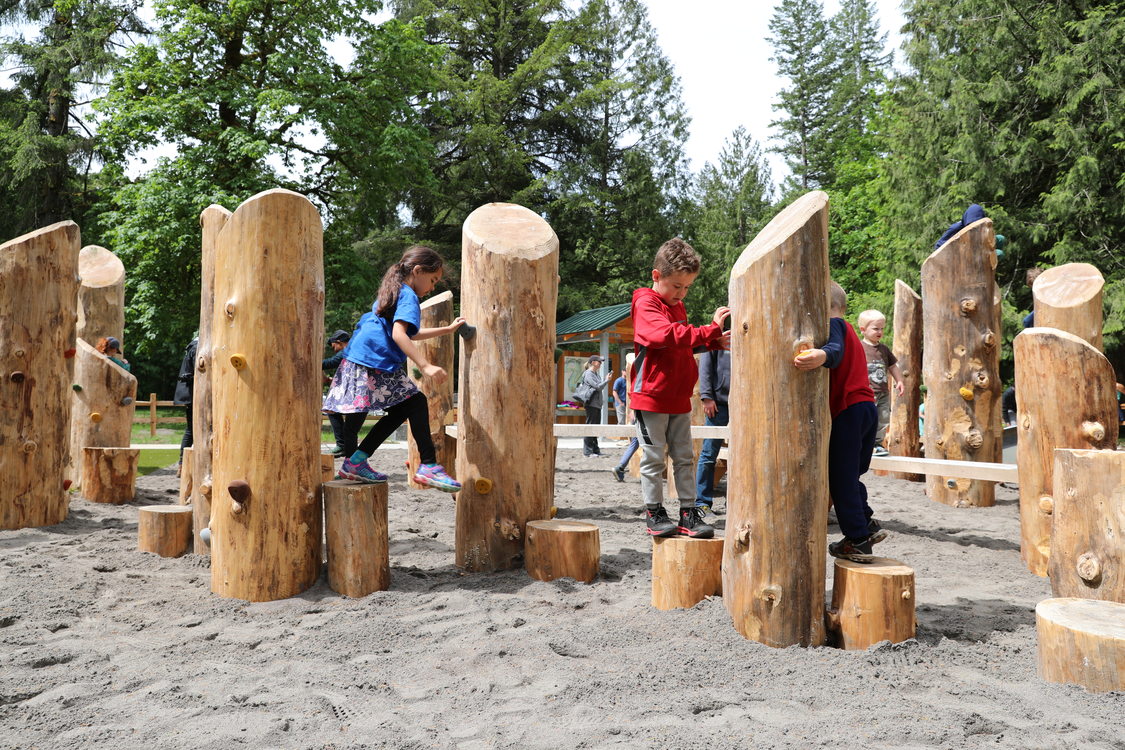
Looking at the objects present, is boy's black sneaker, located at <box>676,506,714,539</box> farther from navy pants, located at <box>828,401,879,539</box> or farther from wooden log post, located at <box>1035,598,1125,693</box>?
wooden log post, located at <box>1035,598,1125,693</box>

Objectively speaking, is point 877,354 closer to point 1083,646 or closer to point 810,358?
point 810,358

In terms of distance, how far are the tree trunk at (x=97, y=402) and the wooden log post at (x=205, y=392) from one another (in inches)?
127

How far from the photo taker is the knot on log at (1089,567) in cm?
381

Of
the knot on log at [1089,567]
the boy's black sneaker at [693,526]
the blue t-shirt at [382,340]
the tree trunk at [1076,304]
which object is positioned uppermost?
the tree trunk at [1076,304]

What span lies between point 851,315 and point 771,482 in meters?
23.8

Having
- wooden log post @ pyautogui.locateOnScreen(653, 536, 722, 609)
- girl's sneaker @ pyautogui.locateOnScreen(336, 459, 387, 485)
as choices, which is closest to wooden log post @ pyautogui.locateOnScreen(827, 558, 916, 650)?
wooden log post @ pyautogui.locateOnScreen(653, 536, 722, 609)

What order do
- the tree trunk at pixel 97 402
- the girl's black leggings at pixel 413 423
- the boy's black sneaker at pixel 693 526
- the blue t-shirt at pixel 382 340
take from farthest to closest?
1. the tree trunk at pixel 97 402
2. the girl's black leggings at pixel 413 423
3. the blue t-shirt at pixel 382 340
4. the boy's black sneaker at pixel 693 526

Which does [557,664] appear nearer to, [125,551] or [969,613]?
[969,613]

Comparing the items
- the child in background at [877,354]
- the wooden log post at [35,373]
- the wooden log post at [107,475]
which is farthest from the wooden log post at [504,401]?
the child in background at [877,354]

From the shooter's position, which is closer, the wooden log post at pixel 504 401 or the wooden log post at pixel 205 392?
the wooden log post at pixel 504 401

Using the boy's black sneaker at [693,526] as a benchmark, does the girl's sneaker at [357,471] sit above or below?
above

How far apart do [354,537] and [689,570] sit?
1746 mm

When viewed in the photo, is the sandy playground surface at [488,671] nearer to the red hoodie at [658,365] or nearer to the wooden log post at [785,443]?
the wooden log post at [785,443]

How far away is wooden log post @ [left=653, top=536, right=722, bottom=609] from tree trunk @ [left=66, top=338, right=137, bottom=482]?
20.2ft
